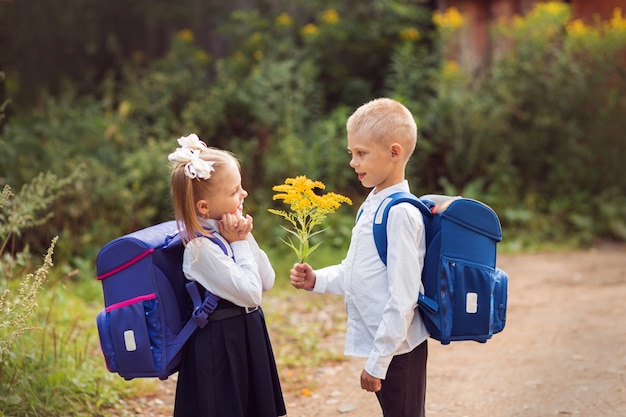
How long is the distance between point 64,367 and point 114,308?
1430mm

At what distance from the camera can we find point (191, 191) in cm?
287

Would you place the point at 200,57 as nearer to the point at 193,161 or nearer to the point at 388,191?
the point at 193,161

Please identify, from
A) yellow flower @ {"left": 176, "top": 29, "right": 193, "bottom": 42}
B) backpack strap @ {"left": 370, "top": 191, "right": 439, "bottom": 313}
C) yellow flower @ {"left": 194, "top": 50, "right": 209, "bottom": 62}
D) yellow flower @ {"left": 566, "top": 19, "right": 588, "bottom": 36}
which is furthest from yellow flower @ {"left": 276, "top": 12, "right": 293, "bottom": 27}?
backpack strap @ {"left": 370, "top": 191, "right": 439, "bottom": 313}

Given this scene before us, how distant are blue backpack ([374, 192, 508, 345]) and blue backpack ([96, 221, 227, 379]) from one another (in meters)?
0.72

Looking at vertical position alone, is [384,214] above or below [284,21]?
below

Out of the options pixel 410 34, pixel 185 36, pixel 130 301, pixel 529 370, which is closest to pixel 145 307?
pixel 130 301

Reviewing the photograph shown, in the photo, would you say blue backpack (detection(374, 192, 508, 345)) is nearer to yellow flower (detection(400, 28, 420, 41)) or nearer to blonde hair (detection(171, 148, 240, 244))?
blonde hair (detection(171, 148, 240, 244))

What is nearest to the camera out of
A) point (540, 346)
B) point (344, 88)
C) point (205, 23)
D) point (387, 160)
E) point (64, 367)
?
point (387, 160)

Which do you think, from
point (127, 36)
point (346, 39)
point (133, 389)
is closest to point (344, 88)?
point (346, 39)

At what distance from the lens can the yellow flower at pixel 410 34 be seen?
8906 millimetres

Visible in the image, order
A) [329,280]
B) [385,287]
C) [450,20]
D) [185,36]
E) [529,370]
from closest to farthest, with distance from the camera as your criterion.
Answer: [385,287]
[329,280]
[529,370]
[450,20]
[185,36]

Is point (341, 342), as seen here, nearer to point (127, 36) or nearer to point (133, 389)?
point (133, 389)

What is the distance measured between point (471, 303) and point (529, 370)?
6.48 feet

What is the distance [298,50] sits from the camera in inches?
351
